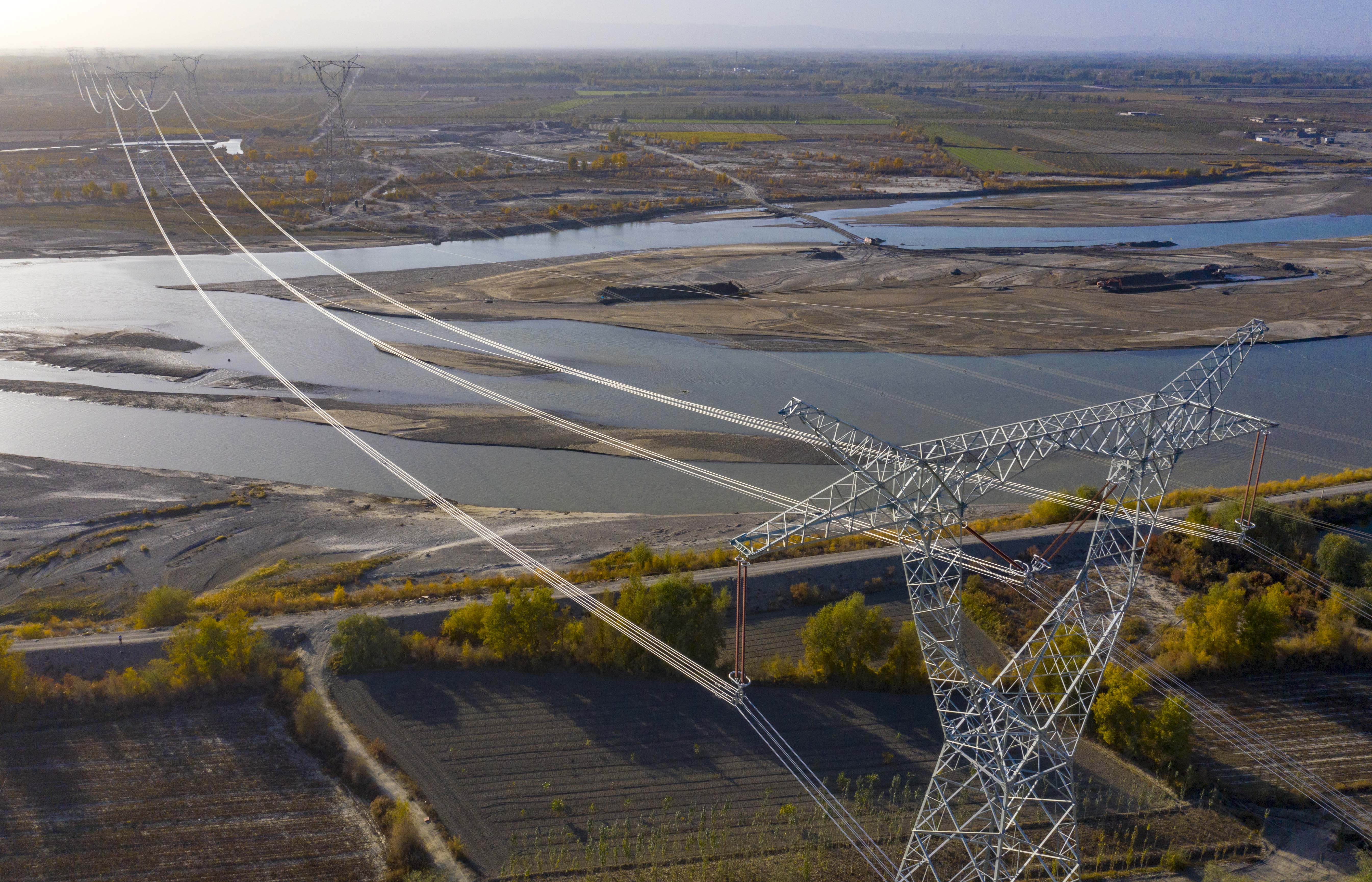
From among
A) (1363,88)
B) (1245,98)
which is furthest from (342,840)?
(1363,88)

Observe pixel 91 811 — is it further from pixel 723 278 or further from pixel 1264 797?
pixel 723 278

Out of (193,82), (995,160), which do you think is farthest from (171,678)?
(193,82)

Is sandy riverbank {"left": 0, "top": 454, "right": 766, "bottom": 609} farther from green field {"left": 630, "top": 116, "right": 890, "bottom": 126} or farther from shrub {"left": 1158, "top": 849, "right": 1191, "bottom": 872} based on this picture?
green field {"left": 630, "top": 116, "right": 890, "bottom": 126}

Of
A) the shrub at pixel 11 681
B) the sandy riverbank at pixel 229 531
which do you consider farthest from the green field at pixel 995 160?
the shrub at pixel 11 681

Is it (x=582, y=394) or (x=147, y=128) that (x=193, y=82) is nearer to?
(x=147, y=128)

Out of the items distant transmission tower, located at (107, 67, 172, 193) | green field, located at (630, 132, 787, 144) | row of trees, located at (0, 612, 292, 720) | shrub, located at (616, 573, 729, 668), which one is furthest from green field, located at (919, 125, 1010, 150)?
row of trees, located at (0, 612, 292, 720)
